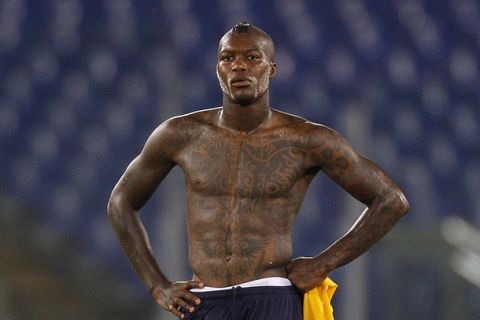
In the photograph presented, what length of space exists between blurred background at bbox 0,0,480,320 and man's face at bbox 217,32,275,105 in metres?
1.06

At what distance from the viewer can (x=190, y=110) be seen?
10.8 feet

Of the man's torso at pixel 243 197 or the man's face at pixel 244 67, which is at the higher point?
the man's face at pixel 244 67

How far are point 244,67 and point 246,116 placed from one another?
10 cm

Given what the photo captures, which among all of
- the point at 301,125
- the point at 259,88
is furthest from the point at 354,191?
the point at 259,88

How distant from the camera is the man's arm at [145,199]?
225 cm

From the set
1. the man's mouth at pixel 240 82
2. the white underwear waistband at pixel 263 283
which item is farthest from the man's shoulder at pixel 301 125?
the white underwear waistband at pixel 263 283

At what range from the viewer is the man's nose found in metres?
2.16

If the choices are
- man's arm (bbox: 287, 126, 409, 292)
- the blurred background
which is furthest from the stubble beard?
the blurred background

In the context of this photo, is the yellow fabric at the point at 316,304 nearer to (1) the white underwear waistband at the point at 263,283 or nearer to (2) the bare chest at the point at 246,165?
(1) the white underwear waistband at the point at 263,283

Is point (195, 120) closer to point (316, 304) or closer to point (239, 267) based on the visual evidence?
point (239, 267)

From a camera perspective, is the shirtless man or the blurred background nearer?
the shirtless man

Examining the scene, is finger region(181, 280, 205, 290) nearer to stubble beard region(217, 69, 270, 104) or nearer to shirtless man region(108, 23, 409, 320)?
shirtless man region(108, 23, 409, 320)

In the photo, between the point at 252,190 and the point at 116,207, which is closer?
the point at 252,190

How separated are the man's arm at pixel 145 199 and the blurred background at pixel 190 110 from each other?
914 millimetres
